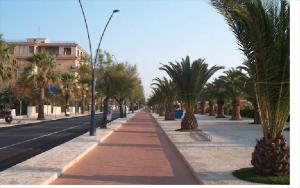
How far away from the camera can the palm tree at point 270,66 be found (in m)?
11.6

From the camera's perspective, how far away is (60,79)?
5625 cm

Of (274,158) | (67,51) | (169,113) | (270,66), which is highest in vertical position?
(67,51)

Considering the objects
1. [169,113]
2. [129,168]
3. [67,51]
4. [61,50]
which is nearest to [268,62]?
[129,168]

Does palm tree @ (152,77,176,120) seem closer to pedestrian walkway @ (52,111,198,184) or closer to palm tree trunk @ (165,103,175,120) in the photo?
palm tree trunk @ (165,103,175,120)

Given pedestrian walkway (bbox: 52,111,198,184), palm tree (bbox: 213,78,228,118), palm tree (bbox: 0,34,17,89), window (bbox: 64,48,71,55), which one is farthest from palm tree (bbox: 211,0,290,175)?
window (bbox: 64,48,71,55)

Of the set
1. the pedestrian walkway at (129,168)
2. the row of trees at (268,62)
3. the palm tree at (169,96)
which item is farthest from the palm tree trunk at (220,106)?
the row of trees at (268,62)

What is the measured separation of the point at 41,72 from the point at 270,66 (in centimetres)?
4364

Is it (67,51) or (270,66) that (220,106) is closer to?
(270,66)

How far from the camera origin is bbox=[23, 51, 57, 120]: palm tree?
5260 centimetres

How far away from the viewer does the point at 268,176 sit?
11617mm

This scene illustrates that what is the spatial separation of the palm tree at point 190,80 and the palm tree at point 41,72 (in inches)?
921

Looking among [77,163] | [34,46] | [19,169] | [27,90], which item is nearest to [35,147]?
[77,163]

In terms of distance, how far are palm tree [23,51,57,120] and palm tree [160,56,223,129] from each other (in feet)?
76.8
